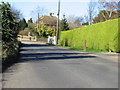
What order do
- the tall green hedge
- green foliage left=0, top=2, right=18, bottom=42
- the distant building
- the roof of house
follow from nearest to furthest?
the tall green hedge
green foliage left=0, top=2, right=18, bottom=42
the distant building
the roof of house

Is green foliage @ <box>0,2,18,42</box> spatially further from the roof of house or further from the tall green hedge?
the roof of house

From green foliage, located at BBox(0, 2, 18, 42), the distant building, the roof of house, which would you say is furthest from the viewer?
the roof of house

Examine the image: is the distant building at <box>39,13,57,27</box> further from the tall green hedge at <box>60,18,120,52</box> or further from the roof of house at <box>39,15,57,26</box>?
the tall green hedge at <box>60,18,120,52</box>

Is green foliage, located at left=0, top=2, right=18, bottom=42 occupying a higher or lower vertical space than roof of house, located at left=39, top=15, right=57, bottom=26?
lower

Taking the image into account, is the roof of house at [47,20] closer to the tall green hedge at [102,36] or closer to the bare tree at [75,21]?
the bare tree at [75,21]

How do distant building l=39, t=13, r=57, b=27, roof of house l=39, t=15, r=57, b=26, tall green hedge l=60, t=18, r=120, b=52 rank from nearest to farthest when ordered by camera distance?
tall green hedge l=60, t=18, r=120, b=52 < distant building l=39, t=13, r=57, b=27 < roof of house l=39, t=15, r=57, b=26

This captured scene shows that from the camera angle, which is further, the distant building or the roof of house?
the roof of house

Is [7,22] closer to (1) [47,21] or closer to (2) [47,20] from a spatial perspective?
(1) [47,21]

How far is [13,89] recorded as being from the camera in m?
7.50

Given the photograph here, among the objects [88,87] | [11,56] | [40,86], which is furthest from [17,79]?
[11,56]

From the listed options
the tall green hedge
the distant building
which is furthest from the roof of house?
the tall green hedge

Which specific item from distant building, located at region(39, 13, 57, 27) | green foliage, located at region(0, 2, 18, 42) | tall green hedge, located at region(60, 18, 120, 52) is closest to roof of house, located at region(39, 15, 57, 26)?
distant building, located at region(39, 13, 57, 27)

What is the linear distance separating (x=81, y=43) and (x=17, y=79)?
26789 millimetres

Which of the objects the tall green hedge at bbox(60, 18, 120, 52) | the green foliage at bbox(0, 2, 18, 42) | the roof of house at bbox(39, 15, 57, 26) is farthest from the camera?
the roof of house at bbox(39, 15, 57, 26)
